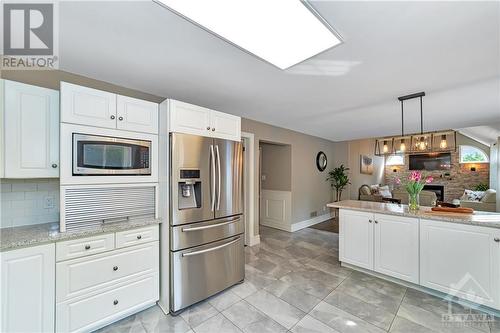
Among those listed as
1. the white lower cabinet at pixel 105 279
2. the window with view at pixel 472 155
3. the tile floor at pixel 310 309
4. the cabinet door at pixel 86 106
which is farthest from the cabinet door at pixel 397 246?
the window with view at pixel 472 155

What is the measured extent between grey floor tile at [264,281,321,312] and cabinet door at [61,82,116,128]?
8.04 ft

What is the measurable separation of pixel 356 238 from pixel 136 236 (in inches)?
108

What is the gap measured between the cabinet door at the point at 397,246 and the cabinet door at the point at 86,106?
324 cm

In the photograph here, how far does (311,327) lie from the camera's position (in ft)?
6.05

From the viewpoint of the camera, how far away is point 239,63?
75.4 inches

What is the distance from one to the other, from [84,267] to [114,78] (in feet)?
6.05

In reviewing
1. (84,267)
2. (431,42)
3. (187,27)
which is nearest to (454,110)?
(431,42)

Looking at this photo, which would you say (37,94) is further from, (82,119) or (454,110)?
(454,110)

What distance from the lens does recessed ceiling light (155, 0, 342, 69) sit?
3.64ft

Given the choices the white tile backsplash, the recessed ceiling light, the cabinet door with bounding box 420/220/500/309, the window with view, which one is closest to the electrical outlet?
the white tile backsplash

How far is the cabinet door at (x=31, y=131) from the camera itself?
5.24 feet

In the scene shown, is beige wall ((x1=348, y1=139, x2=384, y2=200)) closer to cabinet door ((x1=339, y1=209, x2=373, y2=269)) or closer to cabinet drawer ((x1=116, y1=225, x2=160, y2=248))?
cabinet door ((x1=339, y1=209, x2=373, y2=269))

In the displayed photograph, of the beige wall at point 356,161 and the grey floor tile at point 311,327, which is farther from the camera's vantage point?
the beige wall at point 356,161

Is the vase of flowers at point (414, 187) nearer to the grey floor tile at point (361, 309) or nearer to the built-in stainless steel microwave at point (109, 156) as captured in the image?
the grey floor tile at point (361, 309)
